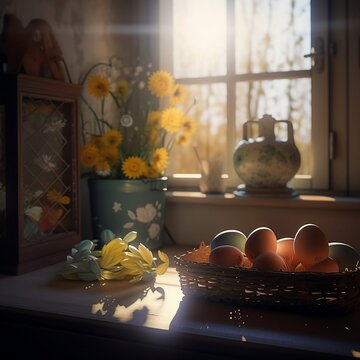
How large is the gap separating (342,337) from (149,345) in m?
0.32

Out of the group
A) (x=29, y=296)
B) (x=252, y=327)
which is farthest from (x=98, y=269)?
(x=252, y=327)

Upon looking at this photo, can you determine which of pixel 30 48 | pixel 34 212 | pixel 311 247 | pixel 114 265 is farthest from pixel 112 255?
pixel 30 48

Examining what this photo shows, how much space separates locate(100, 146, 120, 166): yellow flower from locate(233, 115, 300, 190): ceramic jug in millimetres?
367

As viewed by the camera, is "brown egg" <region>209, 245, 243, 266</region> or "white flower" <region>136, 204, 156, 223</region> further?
"white flower" <region>136, 204, 156, 223</region>

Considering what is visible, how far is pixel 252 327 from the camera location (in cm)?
88

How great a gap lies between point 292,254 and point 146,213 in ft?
1.89

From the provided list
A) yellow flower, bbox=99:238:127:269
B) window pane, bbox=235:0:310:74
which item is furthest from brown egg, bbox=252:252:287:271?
window pane, bbox=235:0:310:74

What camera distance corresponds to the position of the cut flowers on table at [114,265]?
47.7 inches

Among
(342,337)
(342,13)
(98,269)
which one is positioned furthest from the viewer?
(342,13)

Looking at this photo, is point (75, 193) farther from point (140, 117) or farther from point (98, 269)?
point (140, 117)

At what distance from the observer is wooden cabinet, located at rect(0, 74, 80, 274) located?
50.5 inches

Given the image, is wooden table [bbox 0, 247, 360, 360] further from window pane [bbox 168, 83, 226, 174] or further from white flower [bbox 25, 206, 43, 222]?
window pane [bbox 168, 83, 226, 174]

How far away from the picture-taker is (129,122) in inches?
62.9

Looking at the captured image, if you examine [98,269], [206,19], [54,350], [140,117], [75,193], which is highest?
[206,19]
